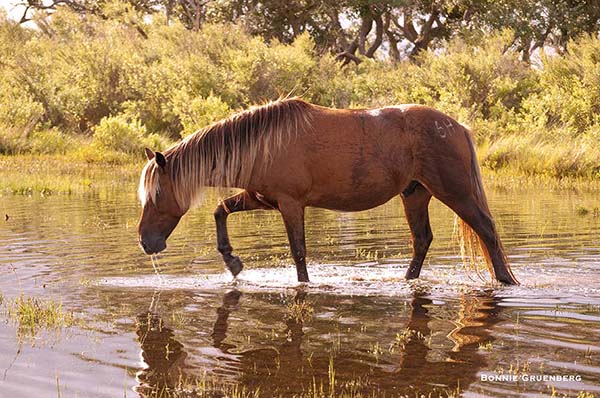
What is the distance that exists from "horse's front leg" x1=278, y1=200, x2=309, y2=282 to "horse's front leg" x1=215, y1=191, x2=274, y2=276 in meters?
0.39

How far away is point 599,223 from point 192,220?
5.95 m

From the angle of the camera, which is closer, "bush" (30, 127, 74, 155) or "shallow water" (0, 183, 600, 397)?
"shallow water" (0, 183, 600, 397)

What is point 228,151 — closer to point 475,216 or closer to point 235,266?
point 235,266

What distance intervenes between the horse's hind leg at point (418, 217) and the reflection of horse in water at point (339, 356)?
1.92 m

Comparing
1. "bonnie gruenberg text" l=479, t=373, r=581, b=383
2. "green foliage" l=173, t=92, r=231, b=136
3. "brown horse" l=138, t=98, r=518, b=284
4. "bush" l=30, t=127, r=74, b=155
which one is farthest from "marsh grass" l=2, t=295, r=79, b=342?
"bush" l=30, t=127, r=74, b=155

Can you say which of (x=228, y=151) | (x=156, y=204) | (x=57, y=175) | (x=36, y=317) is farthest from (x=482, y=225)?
(x=57, y=175)

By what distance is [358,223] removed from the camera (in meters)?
13.0

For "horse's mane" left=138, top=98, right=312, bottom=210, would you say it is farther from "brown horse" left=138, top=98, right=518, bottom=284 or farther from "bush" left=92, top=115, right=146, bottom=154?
"bush" left=92, top=115, right=146, bottom=154

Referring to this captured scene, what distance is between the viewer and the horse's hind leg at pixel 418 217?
8.88 meters

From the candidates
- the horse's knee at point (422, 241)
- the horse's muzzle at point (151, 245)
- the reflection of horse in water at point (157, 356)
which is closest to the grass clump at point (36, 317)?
the reflection of horse in water at point (157, 356)

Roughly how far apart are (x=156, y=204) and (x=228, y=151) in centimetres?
85

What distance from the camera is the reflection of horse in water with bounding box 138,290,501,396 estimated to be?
509cm

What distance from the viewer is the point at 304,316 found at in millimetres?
6844

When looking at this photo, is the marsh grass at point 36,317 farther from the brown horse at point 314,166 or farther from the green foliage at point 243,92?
the green foliage at point 243,92
